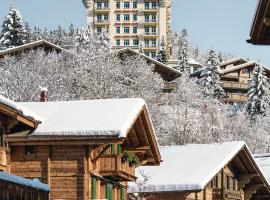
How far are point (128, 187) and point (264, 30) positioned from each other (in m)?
26.1

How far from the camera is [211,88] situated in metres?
105

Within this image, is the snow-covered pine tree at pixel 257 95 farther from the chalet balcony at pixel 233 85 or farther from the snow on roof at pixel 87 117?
the snow on roof at pixel 87 117

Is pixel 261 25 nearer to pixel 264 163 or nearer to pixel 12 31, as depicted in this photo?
pixel 264 163

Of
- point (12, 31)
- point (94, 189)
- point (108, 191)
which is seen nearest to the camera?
point (94, 189)

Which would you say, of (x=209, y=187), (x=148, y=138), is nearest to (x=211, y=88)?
(x=209, y=187)

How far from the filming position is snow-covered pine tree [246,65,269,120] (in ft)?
331

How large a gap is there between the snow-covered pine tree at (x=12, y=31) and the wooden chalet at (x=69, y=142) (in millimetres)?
64124

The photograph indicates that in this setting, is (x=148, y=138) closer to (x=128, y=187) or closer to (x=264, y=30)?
(x=128, y=187)

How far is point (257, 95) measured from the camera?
103562 mm

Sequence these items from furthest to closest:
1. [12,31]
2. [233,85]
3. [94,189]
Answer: [233,85], [12,31], [94,189]

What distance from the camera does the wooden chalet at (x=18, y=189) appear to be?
Result: 15.7 metres

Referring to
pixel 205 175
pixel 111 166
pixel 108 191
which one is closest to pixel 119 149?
pixel 108 191

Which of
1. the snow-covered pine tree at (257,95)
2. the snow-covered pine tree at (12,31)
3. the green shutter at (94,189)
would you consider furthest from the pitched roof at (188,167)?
the snow-covered pine tree at (257,95)

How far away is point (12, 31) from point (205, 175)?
61535mm
